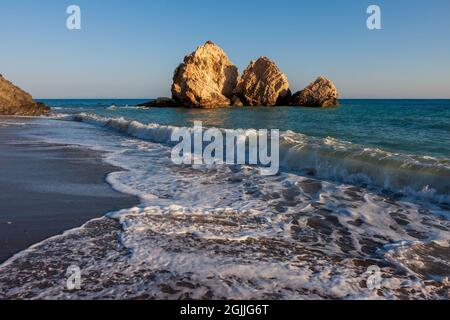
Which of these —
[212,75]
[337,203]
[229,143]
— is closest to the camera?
[337,203]

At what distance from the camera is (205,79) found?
218ft

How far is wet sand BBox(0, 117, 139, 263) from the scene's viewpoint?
15.7 feet

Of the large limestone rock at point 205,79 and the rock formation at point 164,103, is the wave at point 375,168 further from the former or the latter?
the rock formation at point 164,103

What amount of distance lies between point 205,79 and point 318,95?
771 inches

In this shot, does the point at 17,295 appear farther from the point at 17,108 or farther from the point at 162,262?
the point at 17,108

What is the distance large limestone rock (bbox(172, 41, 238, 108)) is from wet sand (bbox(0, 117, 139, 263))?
54478mm

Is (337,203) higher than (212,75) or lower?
lower

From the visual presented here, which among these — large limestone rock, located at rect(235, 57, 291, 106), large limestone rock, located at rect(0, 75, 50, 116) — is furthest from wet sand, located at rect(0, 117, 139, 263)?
large limestone rock, located at rect(235, 57, 291, 106)

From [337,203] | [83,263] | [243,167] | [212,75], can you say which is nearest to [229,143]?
[243,167]

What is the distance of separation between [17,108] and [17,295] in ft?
142

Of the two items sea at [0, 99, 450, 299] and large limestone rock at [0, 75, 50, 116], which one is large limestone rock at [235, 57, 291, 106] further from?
sea at [0, 99, 450, 299]

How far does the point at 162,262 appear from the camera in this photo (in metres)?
4.00

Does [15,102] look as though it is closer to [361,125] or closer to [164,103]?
[164,103]

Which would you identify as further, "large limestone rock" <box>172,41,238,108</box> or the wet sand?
"large limestone rock" <box>172,41,238,108</box>
